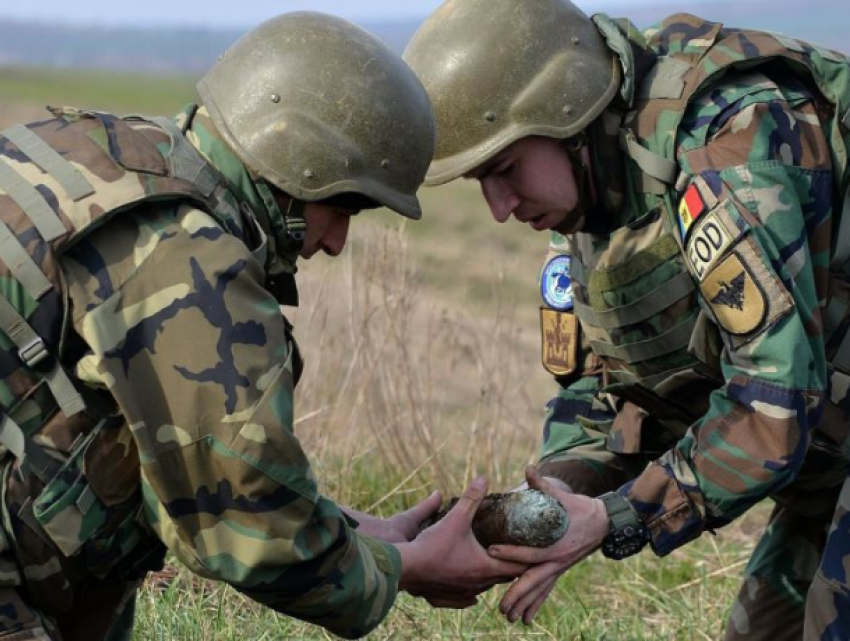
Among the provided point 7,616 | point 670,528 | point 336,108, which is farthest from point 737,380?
point 7,616

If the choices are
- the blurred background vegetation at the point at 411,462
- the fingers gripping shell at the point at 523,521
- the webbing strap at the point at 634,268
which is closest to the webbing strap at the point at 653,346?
the webbing strap at the point at 634,268

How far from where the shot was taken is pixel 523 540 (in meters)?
4.11

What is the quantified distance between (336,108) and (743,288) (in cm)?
124

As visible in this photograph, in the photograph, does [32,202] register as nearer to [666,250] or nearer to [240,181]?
[240,181]

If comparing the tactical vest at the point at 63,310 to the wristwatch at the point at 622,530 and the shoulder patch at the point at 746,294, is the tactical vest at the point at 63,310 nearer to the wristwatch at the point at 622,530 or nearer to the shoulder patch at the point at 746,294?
the shoulder patch at the point at 746,294

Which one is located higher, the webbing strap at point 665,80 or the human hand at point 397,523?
the webbing strap at point 665,80

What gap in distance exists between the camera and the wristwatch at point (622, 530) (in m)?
4.08

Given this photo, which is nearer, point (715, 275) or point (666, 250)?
point (715, 275)

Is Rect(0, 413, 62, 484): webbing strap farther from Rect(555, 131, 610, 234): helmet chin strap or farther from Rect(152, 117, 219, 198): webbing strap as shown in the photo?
Rect(555, 131, 610, 234): helmet chin strap

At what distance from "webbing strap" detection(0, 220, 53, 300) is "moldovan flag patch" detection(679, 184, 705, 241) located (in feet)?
6.00

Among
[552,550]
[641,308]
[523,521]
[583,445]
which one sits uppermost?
[641,308]

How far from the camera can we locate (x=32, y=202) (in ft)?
9.52

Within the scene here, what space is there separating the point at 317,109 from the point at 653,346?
1.51 m

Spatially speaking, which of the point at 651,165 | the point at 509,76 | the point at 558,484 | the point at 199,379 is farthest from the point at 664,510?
the point at 199,379
